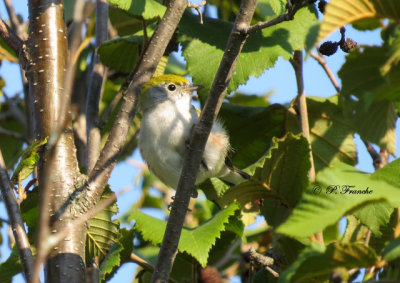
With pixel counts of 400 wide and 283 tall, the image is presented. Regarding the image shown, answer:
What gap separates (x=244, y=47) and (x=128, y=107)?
708 millimetres

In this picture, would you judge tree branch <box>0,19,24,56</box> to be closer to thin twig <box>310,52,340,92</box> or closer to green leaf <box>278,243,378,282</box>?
thin twig <box>310,52,340,92</box>

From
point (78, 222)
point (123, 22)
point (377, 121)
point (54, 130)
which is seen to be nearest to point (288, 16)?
point (377, 121)

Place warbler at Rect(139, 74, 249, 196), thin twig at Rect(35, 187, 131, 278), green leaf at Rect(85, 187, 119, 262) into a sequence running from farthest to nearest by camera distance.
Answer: warbler at Rect(139, 74, 249, 196), green leaf at Rect(85, 187, 119, 262), thin twig at Rect(35, 187, 131, 278)

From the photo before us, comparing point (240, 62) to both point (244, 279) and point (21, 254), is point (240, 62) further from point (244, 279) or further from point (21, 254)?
point (21, 254)

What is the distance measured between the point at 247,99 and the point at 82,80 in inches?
50.6

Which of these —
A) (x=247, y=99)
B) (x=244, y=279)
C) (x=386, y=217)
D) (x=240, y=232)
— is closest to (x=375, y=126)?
(x=386, y=217)

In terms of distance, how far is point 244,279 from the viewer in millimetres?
2996

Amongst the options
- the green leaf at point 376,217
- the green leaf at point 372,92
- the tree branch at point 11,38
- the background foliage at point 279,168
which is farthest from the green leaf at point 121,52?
the green leaf at point 372,92

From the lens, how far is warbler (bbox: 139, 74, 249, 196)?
3779mm

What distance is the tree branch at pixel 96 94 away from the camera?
3.30 m

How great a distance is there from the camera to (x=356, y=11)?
1635 mm

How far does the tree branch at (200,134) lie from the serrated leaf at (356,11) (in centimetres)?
41

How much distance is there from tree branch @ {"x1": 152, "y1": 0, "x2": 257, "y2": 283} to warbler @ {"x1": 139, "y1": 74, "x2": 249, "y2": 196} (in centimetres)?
142

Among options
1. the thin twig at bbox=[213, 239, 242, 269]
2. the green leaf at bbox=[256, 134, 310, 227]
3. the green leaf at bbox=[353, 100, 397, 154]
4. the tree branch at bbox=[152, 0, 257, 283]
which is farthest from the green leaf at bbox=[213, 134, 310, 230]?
the green leaf at bbox=[353, 100, 397, 154]
